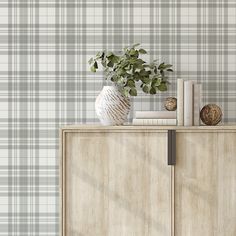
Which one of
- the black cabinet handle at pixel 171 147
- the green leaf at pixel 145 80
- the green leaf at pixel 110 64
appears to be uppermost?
the green leaf at pixel 110 64

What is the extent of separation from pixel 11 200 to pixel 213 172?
114cm

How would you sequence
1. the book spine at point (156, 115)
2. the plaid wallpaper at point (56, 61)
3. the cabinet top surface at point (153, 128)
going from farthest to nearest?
the plaid wallpaper at point (56, 61)
the book spine at point (156, 115)
the cabinet top surface at point (153, 128)

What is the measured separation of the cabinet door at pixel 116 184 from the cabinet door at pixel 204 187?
0.07 meters

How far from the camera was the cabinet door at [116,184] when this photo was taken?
8.37 feet

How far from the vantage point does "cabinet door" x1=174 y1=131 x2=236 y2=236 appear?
254cm

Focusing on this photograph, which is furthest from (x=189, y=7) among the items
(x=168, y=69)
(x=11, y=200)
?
(x=11, y=200)

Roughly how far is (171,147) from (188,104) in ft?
0.74

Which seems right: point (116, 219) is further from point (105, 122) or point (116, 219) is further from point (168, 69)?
point (168, 69)

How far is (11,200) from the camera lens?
298 cm

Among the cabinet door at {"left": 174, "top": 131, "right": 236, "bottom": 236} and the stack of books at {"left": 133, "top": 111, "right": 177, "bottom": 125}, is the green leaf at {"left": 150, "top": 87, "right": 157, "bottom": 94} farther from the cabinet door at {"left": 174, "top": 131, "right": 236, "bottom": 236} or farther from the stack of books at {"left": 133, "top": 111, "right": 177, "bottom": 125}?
the cabinet door at {"left": 174, "top": 131, "right": 236, "bottom": 236}

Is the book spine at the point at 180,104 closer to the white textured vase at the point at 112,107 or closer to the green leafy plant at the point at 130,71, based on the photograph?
the green leafy plant at the point at 130,71

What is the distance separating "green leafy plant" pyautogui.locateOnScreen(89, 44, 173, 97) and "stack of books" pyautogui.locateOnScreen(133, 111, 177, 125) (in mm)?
121

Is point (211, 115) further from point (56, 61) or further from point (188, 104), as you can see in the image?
point (56, 61)

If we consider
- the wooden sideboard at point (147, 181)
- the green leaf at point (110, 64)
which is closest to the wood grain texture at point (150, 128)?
the wooden sideboard at point (147, 181)
